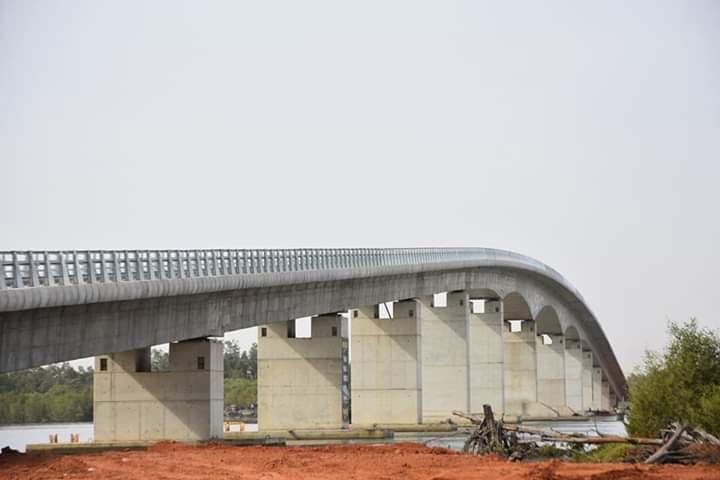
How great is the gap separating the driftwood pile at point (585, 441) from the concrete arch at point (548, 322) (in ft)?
249

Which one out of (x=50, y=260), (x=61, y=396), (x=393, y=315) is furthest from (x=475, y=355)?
(x=50, y=260)

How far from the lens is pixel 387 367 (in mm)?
78000

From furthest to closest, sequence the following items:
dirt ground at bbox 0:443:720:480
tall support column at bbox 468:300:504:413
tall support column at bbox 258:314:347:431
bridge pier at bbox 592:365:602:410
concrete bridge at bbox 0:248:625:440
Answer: bridge pier at bbox 592:365:602:410 → tall support column at bbox 468:300:504:413 → tall support column at bbox 258:314:347:431 → concrete bridge at bbox 0:248:625:440 → dirt ground at bbox 0:443:720:480

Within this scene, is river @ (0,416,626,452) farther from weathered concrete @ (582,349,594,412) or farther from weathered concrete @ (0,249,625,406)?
weathered concrete @ (582,349,594,412)

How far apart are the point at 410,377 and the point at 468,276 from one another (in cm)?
1305

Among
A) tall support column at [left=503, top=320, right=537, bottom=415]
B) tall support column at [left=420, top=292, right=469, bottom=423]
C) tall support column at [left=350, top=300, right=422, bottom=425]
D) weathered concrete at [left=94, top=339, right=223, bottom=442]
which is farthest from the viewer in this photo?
tall support column at [left=503, top=320, right=537, bottom=415]

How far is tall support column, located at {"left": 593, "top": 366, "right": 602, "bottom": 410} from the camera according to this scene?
16350cm

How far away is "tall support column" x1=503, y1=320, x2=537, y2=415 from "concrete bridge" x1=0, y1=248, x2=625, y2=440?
0.38 feet

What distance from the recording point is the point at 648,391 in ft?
148

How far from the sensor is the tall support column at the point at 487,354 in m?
95.9

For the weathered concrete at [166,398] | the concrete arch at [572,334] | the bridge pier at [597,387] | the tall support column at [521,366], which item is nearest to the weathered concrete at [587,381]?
the bridge pier at [597,387]

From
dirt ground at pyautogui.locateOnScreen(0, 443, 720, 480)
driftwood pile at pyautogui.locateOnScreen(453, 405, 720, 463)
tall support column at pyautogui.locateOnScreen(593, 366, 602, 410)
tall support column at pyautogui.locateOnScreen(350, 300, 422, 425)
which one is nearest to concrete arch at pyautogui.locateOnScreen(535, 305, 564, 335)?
tall support column at pyautogui.locateOnScreen(593, 366, 602, 410)

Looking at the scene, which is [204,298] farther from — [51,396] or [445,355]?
[51,396]

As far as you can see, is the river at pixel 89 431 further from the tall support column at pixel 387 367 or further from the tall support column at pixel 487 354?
the tall support column at pixel 387 367
